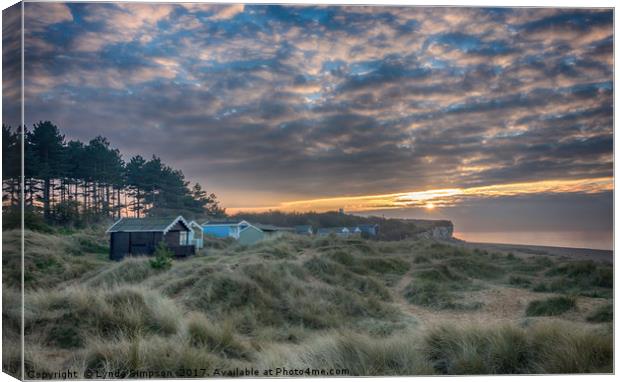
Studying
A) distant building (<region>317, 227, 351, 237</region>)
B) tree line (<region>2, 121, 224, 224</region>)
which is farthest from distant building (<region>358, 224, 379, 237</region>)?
tree line (<region>2, 121, 224, 224</region>)

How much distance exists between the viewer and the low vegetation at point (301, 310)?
5211 millimetres

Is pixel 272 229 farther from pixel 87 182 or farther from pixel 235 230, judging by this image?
pixel 87 182

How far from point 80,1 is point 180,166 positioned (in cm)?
244

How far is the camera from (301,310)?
24.5 feet

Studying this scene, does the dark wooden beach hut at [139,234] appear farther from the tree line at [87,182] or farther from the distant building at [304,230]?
the distant building at [304,230]

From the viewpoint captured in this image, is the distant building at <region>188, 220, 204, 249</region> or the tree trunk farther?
the distant building at <region>188, 220, 204, 249</region>

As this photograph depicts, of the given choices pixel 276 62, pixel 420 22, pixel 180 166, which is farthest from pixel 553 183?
pixel 180 166

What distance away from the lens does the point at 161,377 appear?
5.14 meters

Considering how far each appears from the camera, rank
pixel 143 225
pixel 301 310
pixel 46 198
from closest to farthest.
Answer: pixel 46 198, pixel 301 310, pixel 143 225

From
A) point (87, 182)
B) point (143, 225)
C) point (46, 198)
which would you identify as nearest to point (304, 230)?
point (143, 225)

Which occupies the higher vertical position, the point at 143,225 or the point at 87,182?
the point at 87,182

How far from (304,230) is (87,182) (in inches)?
143

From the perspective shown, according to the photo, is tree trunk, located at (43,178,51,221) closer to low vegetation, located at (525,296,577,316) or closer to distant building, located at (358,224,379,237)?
distant building, located at (358,224,379,237)

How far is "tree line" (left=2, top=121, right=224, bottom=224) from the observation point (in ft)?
17.6
